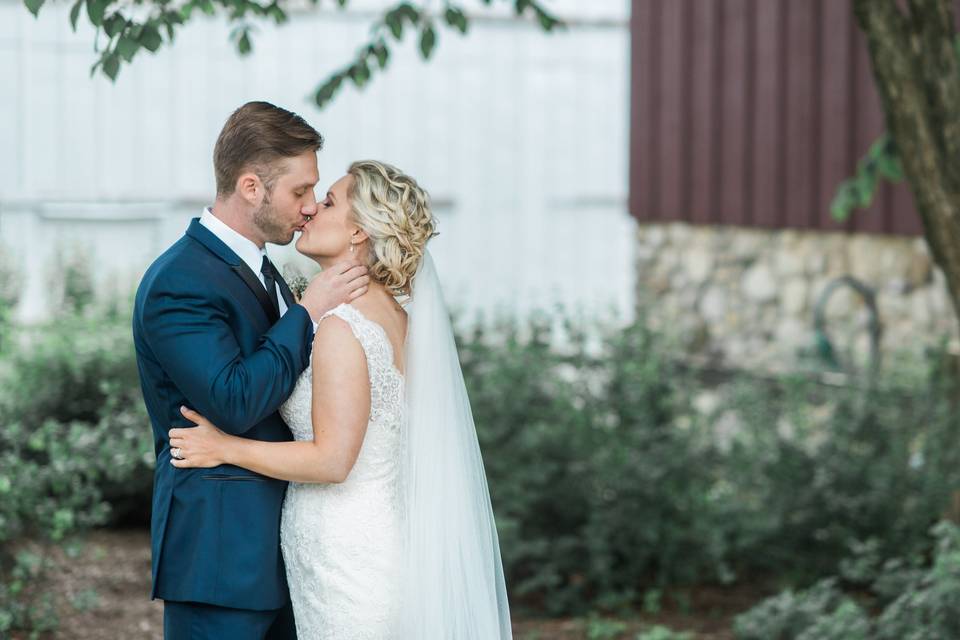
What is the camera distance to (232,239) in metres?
3.00

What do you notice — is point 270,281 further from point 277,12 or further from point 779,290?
point 779,290

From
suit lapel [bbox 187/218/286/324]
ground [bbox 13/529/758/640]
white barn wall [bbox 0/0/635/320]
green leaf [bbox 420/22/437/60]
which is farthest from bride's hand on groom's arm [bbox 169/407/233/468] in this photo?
white barn wall [bbox 0/0/635/320]

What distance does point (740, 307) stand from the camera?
10484mm

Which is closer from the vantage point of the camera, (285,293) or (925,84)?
(285,293)

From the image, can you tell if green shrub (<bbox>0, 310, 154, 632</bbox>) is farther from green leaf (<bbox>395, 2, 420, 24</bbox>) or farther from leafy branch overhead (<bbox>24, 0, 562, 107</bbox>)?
green leaf (<bbox>395, 2, 420, 24</bbox>)

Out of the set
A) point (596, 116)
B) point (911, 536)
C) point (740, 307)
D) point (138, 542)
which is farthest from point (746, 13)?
point (138, 542)

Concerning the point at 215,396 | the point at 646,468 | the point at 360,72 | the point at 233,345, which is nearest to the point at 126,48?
the point at 233,345

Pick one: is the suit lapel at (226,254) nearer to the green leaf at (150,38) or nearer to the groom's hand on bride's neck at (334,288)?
the groom's hand on bride's neck at (334,288)

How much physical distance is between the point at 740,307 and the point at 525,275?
3853 millimetres

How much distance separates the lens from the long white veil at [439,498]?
3.15 meters

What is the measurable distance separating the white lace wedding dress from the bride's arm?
0.22 ft

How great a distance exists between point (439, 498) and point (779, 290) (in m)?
7.33

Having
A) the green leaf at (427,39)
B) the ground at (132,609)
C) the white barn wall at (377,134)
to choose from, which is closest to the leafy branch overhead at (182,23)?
the green leaf at (427,39)

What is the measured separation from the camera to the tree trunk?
453 cm
